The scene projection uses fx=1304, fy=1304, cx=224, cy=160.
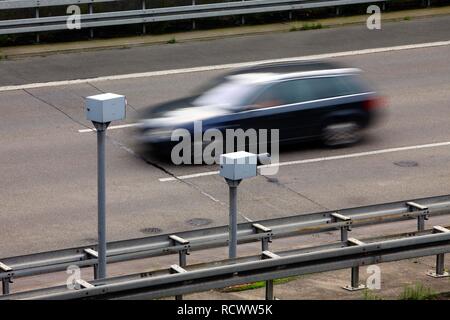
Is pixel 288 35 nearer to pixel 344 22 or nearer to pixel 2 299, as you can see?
pixel 344 22

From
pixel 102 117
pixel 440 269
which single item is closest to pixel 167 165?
pixel 440 269

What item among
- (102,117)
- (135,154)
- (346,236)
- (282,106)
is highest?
(102,117)

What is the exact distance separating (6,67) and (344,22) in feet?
28.8

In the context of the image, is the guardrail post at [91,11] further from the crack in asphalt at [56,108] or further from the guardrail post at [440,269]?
the guardrail post at [440,269]

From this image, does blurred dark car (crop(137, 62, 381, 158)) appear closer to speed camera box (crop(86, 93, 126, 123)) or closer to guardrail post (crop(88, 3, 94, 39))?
speed camera box (crop(86, 93, 126, 123))

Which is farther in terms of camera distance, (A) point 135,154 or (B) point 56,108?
(B) point 56,108

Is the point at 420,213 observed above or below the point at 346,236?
above

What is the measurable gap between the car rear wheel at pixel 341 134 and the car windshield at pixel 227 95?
1631 mm

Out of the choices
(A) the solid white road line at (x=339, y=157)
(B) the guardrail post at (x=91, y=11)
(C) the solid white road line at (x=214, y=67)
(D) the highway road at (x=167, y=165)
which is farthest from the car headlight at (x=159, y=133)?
(B) the guardrail post at (x=91, y=11)

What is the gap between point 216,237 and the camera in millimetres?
15641

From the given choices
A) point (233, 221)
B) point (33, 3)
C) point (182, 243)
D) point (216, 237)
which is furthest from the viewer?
point (33, 3)

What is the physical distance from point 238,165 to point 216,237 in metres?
1.79

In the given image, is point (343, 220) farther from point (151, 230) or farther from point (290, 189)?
point (290, 189)
